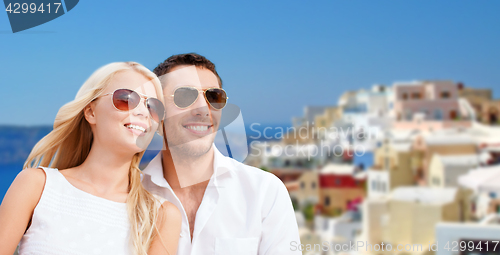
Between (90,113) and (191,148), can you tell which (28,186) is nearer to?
(90,113)

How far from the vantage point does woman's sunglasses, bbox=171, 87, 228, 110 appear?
1602 mm

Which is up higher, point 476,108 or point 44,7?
point 44,7

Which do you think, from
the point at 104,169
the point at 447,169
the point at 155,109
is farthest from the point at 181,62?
the point at 447,169

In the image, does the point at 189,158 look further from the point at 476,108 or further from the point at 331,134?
the point at 476,108

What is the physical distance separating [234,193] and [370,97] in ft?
9.07

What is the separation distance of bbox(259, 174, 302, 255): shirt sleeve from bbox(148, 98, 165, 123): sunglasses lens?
606mm

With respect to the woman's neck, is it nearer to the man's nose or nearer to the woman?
the woman

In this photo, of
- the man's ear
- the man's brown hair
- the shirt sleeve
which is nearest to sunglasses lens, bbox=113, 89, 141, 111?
the man's ear

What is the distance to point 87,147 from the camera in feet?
5.02

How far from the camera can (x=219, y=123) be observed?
70.1 inches

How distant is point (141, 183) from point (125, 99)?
397 mm

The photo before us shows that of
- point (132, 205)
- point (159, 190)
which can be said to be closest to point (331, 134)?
point (159, 190)

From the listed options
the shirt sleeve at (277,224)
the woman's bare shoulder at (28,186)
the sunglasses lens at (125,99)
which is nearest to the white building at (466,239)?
the shirt sleeve at (277,224)

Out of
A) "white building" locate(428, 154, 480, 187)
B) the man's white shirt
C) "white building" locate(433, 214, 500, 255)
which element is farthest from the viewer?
"white building" locate(428, 154, 480, 187)
